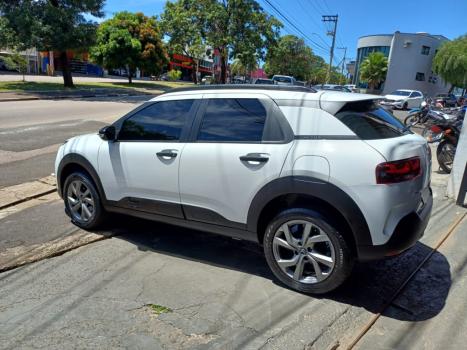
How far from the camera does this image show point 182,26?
106 feet

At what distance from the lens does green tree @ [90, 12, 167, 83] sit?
35.6 meters

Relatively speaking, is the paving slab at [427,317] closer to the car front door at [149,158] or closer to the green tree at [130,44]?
the car front door at [149,158]

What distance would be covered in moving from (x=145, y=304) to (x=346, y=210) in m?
1.76

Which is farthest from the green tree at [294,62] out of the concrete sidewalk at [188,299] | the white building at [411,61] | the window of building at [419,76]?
the concrete sidewalk at [188,299]

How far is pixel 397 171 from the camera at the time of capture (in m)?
2.98

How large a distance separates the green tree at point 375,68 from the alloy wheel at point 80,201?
6493 cm

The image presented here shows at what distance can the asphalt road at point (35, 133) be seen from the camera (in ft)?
23.7

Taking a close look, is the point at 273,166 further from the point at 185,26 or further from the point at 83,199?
the point at 185,26

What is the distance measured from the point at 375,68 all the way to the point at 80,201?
65174mm

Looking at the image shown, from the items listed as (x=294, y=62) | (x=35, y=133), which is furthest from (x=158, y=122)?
(x=294, y=62)

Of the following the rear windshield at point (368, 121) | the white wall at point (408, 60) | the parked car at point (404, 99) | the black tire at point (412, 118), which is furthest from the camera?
the white wall at point (408, 60)

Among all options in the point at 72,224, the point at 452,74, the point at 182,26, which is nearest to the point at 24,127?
the point at 72,224

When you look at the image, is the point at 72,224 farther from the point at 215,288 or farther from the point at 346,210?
the point at 346,210

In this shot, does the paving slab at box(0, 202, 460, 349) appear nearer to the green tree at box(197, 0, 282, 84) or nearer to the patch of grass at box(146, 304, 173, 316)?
the patch of grass at box(146, 304, 173, 316)
